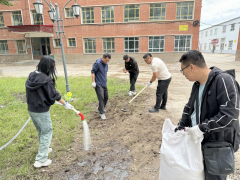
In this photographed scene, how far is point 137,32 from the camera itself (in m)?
19.0

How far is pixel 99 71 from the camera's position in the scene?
4.36 meters

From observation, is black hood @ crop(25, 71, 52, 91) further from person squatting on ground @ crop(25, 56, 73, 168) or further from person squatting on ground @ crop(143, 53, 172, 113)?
person squatting on ground @ crop(143, 53, 172, 113)

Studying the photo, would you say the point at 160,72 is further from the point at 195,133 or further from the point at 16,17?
the point at 16,17

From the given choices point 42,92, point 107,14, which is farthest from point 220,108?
point 107,14

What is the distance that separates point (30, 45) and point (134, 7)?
45.3 feet

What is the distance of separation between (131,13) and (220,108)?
1960 cm

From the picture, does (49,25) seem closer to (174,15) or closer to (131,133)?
(174,15)

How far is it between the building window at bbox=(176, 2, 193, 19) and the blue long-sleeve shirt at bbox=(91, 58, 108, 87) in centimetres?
1709

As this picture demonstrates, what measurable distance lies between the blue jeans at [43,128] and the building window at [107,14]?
742 inches

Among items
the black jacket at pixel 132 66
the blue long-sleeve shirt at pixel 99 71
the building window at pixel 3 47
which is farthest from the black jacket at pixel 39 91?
the building window at pixel 3 47

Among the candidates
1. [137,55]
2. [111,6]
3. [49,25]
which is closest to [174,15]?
[137,55]

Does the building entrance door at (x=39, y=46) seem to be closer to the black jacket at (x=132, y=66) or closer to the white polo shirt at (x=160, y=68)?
the black jacket at (x=132, y=66)

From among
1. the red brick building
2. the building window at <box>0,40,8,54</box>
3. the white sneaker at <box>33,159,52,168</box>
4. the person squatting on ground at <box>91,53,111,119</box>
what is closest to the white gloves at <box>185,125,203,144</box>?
the white sneaker at <box>33,159,52,168</box>

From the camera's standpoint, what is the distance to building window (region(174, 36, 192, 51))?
18516 mm
